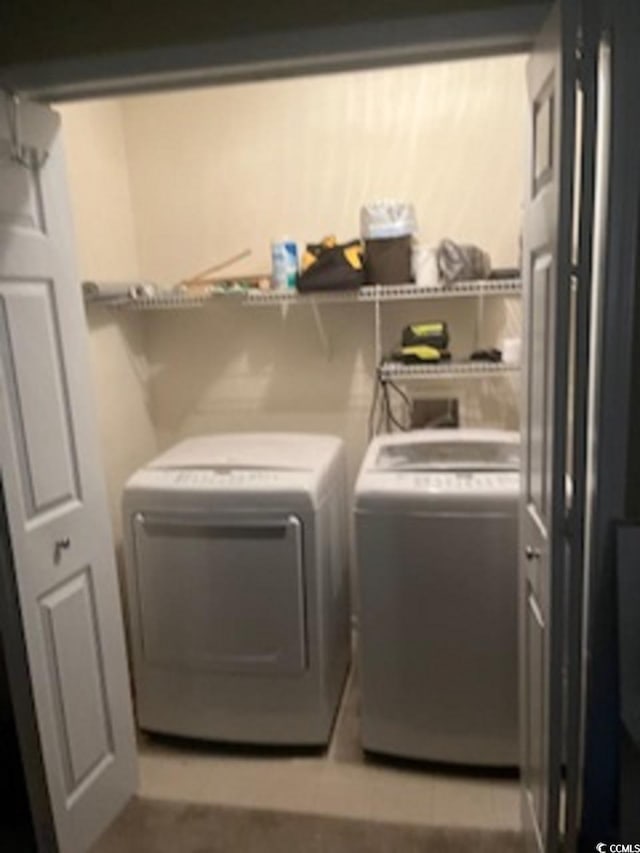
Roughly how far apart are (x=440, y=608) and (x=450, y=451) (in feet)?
1.92

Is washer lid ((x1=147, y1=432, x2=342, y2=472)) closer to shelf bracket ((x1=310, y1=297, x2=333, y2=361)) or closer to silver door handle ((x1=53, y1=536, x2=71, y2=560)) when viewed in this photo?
shelf bracket ((x1=310, y1=297, x2=333, y2=361))

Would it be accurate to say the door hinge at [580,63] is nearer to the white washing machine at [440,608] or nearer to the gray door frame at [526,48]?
the gray door frame at [526,48]

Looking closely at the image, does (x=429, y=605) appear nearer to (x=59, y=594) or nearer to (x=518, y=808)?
(x=518, y=808)

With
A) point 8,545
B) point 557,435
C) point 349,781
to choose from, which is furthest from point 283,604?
point 557,435

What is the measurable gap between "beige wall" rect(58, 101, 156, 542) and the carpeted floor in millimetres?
1065

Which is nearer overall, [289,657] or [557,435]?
[557,435]

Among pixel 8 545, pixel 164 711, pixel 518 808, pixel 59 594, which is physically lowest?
pixel 518 808

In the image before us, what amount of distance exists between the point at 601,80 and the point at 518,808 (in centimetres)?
205

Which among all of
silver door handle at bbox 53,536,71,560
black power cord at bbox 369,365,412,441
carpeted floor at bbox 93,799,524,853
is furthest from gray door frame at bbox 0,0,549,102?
carpeted floor at bbox 93,799,524,853

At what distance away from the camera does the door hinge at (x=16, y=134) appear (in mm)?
1588

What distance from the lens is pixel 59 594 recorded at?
1804 millimetres

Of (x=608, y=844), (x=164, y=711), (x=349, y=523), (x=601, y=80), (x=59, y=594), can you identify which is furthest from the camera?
(x=349, y=523)

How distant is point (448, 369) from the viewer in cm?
252

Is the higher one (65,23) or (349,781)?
(65,23)
